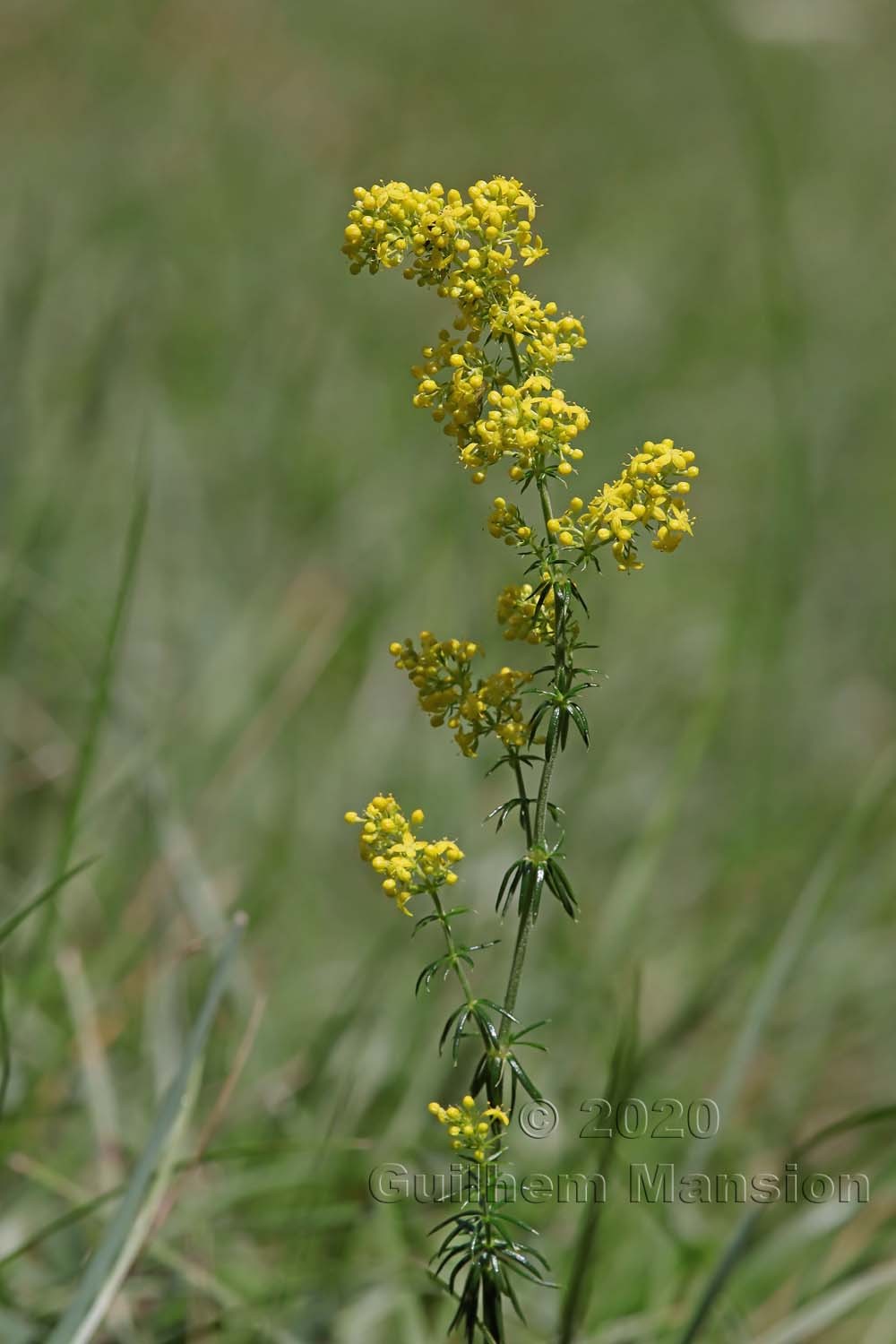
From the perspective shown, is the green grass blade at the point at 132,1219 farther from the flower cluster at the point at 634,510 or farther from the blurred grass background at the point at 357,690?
the flower cluster at the point at 634,510

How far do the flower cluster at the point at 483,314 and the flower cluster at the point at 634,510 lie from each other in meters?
0.07

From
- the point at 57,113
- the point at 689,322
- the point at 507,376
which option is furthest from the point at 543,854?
the point at 57,113

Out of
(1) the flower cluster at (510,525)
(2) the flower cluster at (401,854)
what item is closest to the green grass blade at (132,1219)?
(2) the flower cluster at (401,854)

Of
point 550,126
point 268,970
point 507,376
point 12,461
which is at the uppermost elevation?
point 550,126

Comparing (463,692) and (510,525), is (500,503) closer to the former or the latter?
(510,525)

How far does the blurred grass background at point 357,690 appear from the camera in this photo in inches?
110

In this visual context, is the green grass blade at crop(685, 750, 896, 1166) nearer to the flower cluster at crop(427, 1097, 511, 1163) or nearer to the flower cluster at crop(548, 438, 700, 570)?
the flower cluster at crop(427, 1097, 511, 1163)

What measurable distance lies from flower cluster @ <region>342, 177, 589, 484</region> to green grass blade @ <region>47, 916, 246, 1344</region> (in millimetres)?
946

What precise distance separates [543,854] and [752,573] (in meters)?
2.28

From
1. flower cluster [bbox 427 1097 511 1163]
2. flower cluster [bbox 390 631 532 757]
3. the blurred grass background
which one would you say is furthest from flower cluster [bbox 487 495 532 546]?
the blurred grass background

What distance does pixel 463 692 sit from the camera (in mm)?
1761

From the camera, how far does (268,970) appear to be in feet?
12.1

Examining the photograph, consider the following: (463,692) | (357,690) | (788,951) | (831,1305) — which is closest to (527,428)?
(463,692)

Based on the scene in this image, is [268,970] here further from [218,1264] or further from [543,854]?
[543,854]
